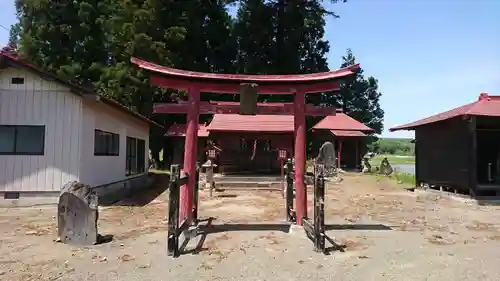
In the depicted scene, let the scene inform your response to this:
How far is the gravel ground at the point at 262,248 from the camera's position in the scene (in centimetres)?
552

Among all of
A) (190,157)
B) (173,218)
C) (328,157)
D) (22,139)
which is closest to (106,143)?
(22,139)

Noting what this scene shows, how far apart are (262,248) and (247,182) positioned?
11876mm

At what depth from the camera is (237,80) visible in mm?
8688

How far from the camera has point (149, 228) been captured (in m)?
8.67

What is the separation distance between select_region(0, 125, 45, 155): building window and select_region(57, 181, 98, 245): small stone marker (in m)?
5.10

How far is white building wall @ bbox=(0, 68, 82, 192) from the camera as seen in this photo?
1144 centimetres

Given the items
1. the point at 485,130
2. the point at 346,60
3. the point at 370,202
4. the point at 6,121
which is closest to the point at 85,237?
the point at 6,121

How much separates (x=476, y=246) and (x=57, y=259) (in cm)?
674

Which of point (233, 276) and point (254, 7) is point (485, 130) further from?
point (254, 7)

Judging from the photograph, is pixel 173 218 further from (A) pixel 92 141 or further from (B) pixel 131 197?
(B) pixel 131 197

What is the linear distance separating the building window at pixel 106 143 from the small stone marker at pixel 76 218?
5956mm

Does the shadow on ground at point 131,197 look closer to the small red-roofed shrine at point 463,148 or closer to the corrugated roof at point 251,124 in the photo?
the corrugated roof at point 251,124

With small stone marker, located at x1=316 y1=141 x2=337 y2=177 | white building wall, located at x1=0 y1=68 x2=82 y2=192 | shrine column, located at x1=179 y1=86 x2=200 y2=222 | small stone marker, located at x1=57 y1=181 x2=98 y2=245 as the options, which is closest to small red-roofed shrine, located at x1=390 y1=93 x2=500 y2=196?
small stone marker, located at x1=316 y1=141 x2=337 y2=177

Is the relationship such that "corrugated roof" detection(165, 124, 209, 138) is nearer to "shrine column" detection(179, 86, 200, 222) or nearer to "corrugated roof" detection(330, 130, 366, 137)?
"corrugated roof" detection(330, 130, 366, 137)
